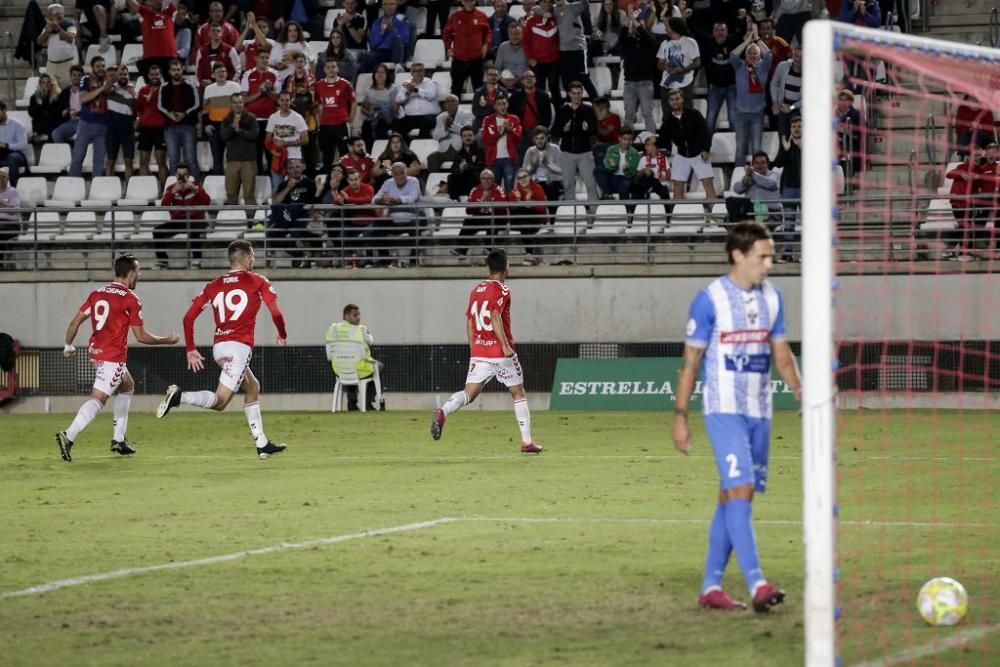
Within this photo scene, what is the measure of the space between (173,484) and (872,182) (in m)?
14.2

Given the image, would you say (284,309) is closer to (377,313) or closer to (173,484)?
(377,313)

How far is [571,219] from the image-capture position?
88.9ft

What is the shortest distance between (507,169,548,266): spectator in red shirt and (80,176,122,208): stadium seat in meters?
7.42

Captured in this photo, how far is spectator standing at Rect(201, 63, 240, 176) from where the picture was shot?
2978 centimetres

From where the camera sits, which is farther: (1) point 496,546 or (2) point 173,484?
(2) point 173,484

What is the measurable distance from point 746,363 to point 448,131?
20.7 metres

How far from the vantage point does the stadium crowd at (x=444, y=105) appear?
90.5ft

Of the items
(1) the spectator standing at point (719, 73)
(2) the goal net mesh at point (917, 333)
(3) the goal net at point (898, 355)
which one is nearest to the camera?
(3) the goal net at point (898, 355)

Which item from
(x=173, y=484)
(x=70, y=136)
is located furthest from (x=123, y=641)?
(x=70, y=136)

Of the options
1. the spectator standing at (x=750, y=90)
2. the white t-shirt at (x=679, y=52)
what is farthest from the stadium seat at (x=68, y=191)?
the spectator standing at (x=750, y=90)

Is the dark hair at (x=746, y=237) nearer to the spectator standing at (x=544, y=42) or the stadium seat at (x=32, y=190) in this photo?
the spectator standing at (x=544, y=42)

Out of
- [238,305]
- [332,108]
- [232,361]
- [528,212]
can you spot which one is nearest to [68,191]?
[332,108]

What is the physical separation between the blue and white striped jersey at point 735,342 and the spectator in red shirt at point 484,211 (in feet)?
56.6

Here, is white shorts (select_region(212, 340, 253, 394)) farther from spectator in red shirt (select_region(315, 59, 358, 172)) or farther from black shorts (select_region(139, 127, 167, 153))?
black shorts (select_region(139, 127, 167, 153))
